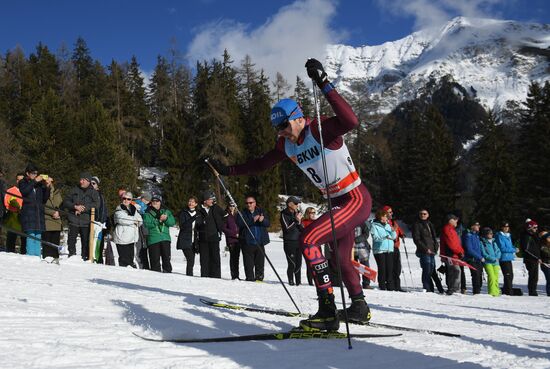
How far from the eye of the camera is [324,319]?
4.26 m

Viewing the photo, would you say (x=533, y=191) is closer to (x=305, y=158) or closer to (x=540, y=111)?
(x=540, y=111)

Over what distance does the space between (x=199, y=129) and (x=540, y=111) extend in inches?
1148

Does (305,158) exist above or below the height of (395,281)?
above

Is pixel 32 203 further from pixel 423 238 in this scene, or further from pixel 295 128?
pixel 423 238

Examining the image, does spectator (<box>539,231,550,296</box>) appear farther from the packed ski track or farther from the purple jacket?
the purple jacket

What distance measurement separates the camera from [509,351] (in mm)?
3732

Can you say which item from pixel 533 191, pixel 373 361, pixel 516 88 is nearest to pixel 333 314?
pixel 373 361

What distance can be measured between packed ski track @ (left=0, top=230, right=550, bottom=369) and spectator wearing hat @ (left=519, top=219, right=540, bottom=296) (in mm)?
5451

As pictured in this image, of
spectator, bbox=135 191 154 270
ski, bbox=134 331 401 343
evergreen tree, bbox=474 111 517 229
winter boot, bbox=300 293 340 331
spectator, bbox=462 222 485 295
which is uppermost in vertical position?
evergreen tree, bbox=474 111 517 229

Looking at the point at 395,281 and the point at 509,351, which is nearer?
the point at 509,351

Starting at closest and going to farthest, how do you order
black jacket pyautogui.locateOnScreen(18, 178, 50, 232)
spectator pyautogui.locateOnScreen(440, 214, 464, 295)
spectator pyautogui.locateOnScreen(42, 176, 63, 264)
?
black jacket pyautogui.locateOnScreen(18, 178, 50, 232) → spectator pyautogui.locateOnScreen(42, 176, 63, 264) → spectator pyautogui.locateOnScreen(440, 214, 464, 295)

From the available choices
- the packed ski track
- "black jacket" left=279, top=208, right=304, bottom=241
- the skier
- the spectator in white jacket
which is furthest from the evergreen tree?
the skier

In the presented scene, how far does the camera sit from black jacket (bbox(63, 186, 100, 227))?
35.1 feet

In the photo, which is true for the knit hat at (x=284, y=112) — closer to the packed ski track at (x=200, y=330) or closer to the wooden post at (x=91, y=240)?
the packed ski track at (x=200, y=330)
